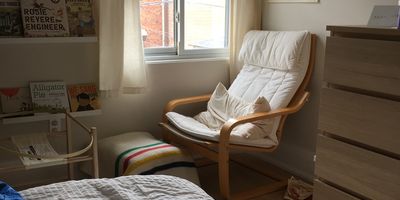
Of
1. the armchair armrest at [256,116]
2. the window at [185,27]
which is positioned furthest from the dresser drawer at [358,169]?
the window at [185,27]

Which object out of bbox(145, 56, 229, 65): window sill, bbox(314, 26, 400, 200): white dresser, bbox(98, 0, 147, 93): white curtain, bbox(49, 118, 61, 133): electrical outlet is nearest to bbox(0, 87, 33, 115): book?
bbox(49, 118, 61, 133): electrical outlet

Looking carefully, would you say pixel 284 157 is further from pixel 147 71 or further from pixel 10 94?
pixel 10 94

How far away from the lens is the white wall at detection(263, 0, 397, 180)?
9.46 feet

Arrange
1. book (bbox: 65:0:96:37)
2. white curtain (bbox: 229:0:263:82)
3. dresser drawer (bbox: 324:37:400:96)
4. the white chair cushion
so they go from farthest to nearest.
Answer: white curtain (bbox: 229:0:263:82)
the white chair cushion
book (bbox: 65:0:96:37)
dresser drawer (bbox: 324:37:400:96)

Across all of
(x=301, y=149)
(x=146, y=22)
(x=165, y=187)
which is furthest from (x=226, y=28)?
(x=165, y=187)

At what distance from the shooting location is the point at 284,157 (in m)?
3.50

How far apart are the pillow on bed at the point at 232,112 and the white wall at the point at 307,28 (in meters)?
0.50

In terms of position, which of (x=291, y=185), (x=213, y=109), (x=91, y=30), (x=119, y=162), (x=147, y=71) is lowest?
(x=291, y=185)

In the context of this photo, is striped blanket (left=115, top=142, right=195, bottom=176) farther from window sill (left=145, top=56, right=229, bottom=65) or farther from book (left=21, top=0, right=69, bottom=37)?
book (left=21, top=0, right=69, bottom=37)

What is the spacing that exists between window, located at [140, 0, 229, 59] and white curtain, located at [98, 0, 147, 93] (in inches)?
8.7

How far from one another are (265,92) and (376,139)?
115cm

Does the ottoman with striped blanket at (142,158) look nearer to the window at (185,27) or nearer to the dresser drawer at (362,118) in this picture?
the window at (185,27)

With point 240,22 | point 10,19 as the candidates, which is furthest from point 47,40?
point 240,22

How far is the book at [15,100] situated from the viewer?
2703mm
